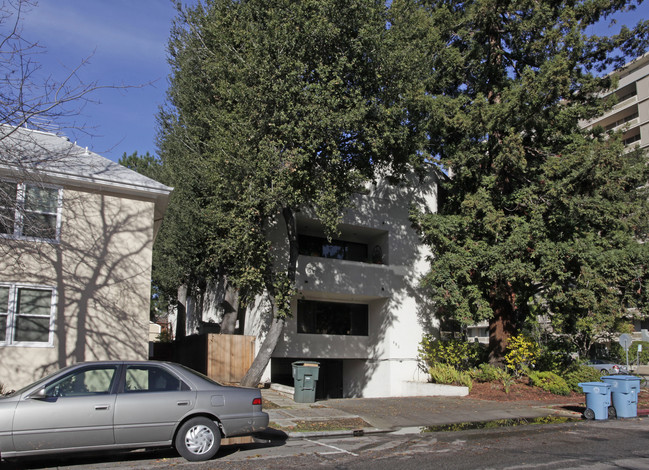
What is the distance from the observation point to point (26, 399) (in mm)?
6949

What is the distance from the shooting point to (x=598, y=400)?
1269 centimetres

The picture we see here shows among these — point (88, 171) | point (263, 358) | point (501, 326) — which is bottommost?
point (263, 358)

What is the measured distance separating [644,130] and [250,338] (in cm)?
4681

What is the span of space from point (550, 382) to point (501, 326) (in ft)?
9.30

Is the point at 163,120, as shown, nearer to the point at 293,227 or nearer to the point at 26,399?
the point at 293,227

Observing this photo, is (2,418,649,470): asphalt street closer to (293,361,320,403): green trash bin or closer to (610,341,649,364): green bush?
(293,361,320,403): green trash bin

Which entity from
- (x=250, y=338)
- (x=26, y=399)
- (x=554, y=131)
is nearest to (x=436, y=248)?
(x=554, y=131)

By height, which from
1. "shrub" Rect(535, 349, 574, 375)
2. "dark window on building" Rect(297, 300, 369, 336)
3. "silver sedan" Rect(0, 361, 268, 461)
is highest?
"dark window on building" Rect(297, 300, 369, 336)

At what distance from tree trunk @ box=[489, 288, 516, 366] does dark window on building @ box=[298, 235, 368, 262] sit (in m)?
6.15

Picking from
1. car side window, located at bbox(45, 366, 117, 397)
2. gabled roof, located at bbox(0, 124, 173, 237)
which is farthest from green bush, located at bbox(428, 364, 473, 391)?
car side window, located at bbox(45, 366, 117, 397)

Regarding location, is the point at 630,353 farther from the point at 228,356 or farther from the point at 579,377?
the point at 228,356

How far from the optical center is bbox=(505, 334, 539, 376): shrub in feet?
60.6

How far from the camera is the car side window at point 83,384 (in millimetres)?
7207

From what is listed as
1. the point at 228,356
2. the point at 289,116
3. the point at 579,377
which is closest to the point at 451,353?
the point at 579,377
